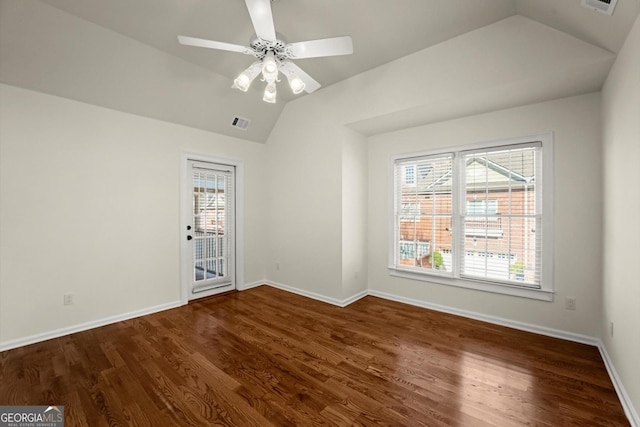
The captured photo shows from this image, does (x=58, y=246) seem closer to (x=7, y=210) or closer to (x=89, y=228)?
(x=89, y=228)

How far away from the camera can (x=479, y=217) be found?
3.41m

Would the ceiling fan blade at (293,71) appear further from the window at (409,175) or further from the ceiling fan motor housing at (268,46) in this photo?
the window at (409,175)

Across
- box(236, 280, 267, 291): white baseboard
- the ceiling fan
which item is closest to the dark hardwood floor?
box(236, 280, 267, 291): white baseboard

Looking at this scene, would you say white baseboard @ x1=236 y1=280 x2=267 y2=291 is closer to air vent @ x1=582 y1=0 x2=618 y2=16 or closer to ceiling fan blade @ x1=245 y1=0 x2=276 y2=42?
ceiling fan blade @ x1=245 y1=0 x2=276 y2=42

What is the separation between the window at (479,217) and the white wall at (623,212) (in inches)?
22.3

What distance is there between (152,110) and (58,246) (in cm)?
190

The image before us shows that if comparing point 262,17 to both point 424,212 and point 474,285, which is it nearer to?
point 424,212

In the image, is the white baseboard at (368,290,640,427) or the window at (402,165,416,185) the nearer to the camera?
the white baseboard at (368,290,640,427)

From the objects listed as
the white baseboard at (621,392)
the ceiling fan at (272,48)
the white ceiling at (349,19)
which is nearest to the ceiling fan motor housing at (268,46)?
the ceiling fan at (272,48)

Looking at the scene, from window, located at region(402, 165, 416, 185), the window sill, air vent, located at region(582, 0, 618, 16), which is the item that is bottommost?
the window sill

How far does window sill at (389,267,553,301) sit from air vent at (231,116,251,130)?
321 cm

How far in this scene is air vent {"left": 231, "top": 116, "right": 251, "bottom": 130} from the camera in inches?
168

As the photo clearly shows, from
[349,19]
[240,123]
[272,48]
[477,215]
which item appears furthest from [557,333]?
[240,123]

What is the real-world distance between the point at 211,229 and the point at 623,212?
182 inches
